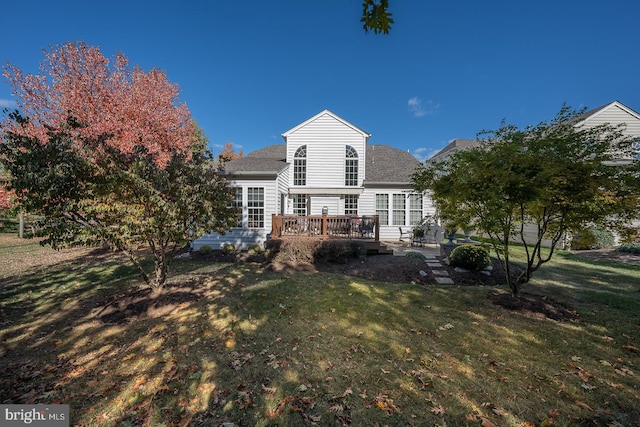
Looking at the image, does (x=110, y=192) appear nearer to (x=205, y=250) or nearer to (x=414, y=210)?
(x=205, y=250)

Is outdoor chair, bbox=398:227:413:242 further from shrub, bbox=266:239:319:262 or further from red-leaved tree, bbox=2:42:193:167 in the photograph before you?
red-leaved tree, bbox=2:42:193:167

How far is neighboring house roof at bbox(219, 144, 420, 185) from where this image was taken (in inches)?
493

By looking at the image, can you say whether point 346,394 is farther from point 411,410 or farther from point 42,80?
point 42,80

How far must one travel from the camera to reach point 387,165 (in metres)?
16.1

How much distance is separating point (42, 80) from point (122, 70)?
9.76 feet

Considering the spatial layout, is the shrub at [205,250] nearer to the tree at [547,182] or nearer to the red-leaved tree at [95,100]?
the red-leaved tree at [95,100]

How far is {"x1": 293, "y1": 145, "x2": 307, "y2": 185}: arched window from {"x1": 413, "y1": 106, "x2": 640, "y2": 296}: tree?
32.9 feet

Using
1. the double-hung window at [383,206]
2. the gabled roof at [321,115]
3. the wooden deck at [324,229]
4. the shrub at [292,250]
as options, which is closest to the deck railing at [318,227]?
the wooden deck at [324,229]

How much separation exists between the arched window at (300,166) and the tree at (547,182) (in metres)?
10.0

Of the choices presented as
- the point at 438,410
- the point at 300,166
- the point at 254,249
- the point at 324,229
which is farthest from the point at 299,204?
the point at 438,410

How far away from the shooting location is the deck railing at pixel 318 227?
10289 mm

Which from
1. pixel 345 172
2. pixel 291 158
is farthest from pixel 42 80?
pixel 345 172

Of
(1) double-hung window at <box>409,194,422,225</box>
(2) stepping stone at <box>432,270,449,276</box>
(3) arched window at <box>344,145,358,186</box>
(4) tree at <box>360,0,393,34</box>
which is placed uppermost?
(3) arched window at <box>344,145,358,186</box>

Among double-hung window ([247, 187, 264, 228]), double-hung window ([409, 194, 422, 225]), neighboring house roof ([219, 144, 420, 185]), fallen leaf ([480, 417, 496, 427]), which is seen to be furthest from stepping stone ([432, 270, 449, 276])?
double-hung window ([247, 187, 264, 228])
